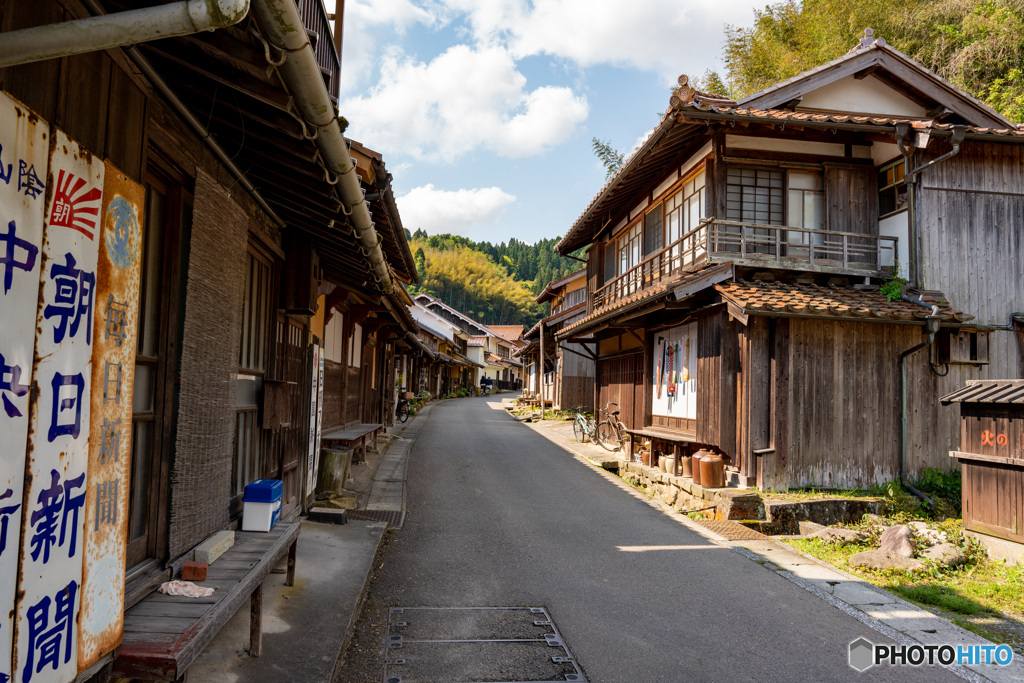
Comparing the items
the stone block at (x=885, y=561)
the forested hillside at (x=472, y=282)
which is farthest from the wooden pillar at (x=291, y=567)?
the forested hillside at (x=472, y=282)

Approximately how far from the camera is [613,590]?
22.3 feet

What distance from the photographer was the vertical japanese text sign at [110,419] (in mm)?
2861

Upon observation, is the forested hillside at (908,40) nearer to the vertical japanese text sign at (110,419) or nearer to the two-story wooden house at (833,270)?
the two-story wooden house at (833,270)

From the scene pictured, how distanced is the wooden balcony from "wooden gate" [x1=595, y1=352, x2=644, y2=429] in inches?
162

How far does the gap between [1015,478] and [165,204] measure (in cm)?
1020

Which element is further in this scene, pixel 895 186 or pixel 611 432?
pixel 611 432

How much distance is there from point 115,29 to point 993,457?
34.4 feet

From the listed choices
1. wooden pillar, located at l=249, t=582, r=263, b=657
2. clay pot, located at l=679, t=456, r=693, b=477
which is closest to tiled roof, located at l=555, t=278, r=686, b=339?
clay pot, located at l=679, t=456, r=693, b=477

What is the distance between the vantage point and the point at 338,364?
506 inches

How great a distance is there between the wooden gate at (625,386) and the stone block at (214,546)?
42.5 ft

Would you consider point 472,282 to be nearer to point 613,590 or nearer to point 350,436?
point 350,436

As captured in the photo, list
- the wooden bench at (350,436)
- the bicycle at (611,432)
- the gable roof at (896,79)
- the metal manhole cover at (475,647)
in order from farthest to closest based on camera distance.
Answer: the bicycle at (611,432) < the gable roof at (896,79) < the wooden bench at (350,436) < the metal manhole cover at (475,647)

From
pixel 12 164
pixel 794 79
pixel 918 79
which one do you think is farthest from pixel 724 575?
pixel 918 79

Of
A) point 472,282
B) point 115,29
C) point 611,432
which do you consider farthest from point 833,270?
point 472,282
